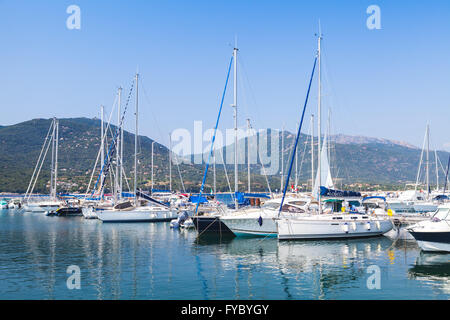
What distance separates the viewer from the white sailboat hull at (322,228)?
31.8 meters

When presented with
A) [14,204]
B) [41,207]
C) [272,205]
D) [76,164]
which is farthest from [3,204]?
[272,205]

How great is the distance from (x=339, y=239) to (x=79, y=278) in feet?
66.7

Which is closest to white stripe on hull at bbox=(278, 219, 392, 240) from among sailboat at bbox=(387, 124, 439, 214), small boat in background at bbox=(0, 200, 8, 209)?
sailboat at bbox=(387, 124, 439, 214)

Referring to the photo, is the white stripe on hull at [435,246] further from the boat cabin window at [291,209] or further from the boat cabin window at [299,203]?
the boat cabin window at [299,203]

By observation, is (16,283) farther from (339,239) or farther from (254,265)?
(339,239)

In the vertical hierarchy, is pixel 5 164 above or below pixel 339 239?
above

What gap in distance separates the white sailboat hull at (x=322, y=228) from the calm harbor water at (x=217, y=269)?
848mm

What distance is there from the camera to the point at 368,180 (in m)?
192

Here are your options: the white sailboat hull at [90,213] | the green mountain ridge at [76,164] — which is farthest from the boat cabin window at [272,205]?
the green mountain ridge at [76,164]

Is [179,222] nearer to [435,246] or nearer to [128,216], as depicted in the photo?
[128,216]

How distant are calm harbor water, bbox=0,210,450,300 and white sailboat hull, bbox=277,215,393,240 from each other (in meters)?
0.85

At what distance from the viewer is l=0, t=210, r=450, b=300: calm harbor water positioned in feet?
58.9
